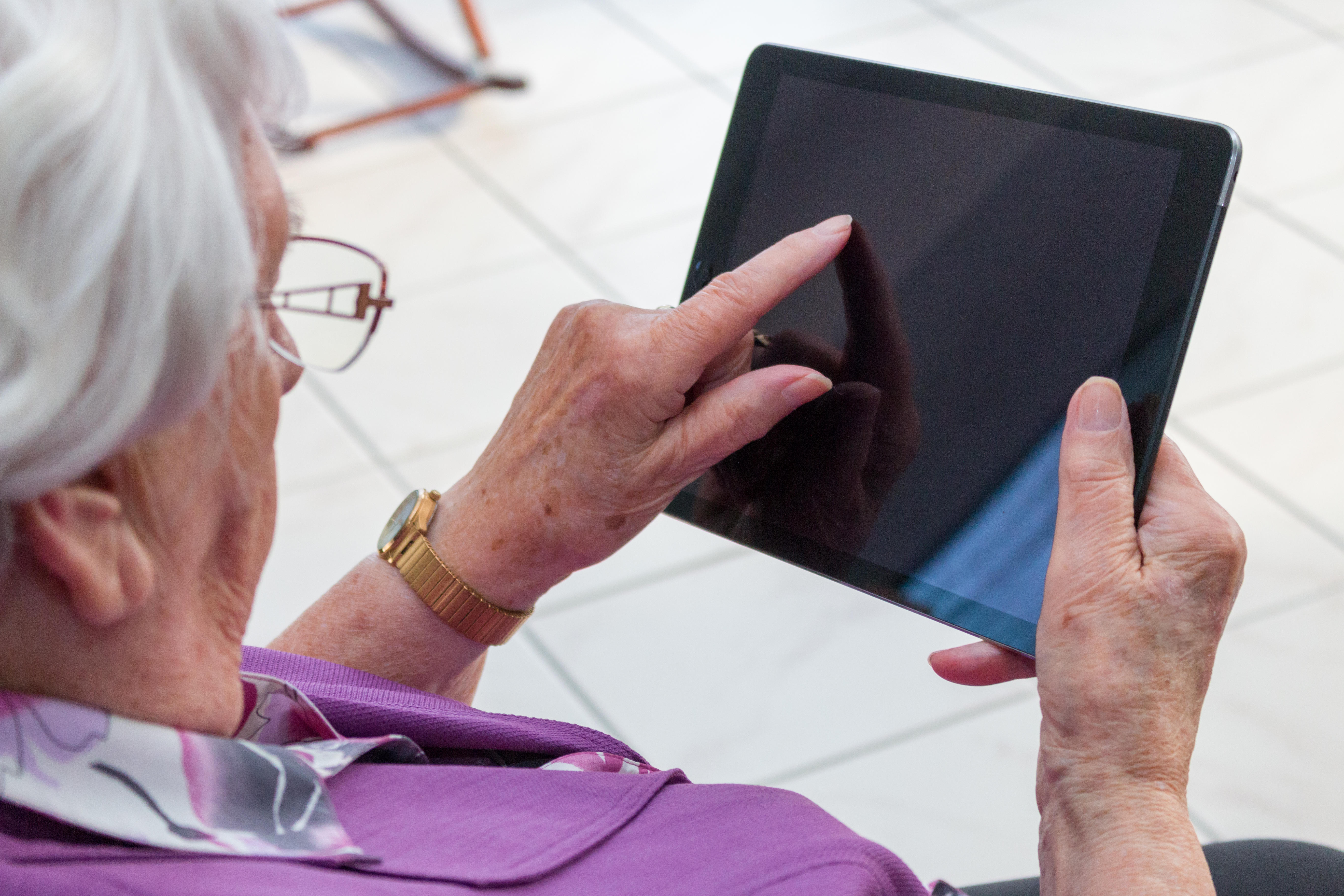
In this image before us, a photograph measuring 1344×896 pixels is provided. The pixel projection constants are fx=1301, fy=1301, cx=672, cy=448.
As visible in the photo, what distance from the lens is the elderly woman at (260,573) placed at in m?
0.56

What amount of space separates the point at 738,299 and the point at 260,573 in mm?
353

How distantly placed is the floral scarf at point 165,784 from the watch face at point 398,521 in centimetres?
29

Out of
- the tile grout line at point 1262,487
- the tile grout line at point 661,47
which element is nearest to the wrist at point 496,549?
the tile grout line at point 1262,487

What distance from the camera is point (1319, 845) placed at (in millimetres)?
955

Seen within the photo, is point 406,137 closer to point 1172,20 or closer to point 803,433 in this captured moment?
point 1172,20

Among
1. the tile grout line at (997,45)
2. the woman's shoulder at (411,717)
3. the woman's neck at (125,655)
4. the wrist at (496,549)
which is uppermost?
the woman's neck at (125,655)

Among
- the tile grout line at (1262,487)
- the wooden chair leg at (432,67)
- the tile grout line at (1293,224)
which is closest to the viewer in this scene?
the tile grout line at (1262,487)

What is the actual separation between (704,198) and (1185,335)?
2.00 meters

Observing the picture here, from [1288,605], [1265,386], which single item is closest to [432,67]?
[1265,386]

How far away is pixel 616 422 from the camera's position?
92 cm

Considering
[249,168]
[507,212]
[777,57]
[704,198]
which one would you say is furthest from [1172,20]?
[249,168]

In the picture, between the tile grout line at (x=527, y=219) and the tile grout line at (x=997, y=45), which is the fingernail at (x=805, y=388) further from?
the tile grout line at (x=997, y=45)

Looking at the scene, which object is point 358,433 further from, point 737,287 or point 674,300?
point 737,287

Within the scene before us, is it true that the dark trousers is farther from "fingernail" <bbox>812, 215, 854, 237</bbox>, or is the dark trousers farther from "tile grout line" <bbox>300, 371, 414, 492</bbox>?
"tile grout line" <bbox>300, 371, 414, 492</bbox>
